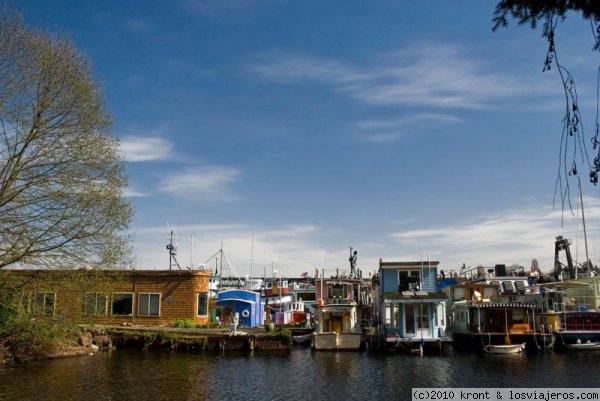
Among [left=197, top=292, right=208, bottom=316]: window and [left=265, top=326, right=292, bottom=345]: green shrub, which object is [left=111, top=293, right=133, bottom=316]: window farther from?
[left=265, top=326, right=292, bottom=345]: green shrub

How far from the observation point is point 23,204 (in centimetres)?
2273

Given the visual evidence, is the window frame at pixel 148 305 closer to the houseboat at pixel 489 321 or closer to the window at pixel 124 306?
the window at pixel 124 306

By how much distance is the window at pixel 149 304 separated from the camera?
47.4 metres

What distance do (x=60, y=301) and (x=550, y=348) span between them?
37.5 m

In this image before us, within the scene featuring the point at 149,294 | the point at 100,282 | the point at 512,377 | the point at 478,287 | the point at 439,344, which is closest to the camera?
the point at 100,282

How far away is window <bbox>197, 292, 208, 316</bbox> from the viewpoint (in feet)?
157

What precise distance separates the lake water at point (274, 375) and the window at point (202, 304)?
899 centimetres

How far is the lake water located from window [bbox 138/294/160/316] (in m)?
8.30

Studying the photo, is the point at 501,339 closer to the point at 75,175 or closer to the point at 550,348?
the point at 550,348

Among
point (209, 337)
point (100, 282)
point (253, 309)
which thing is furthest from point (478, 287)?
point (100, 282)

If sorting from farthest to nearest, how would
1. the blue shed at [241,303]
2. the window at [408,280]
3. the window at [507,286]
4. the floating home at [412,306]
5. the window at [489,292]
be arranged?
the blue shed at [241,303] < the window at [507,286] < the window at [489,292] < the window at [408,280] < the floating home at [412,306]

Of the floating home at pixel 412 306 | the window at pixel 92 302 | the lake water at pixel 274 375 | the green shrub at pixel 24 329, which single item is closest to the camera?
the lake water at pixel 274 375

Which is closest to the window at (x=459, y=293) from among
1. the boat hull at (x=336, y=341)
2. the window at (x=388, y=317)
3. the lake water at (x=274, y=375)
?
the window at (x=388, y=317)

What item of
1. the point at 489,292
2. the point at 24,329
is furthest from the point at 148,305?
the point at 489,292
